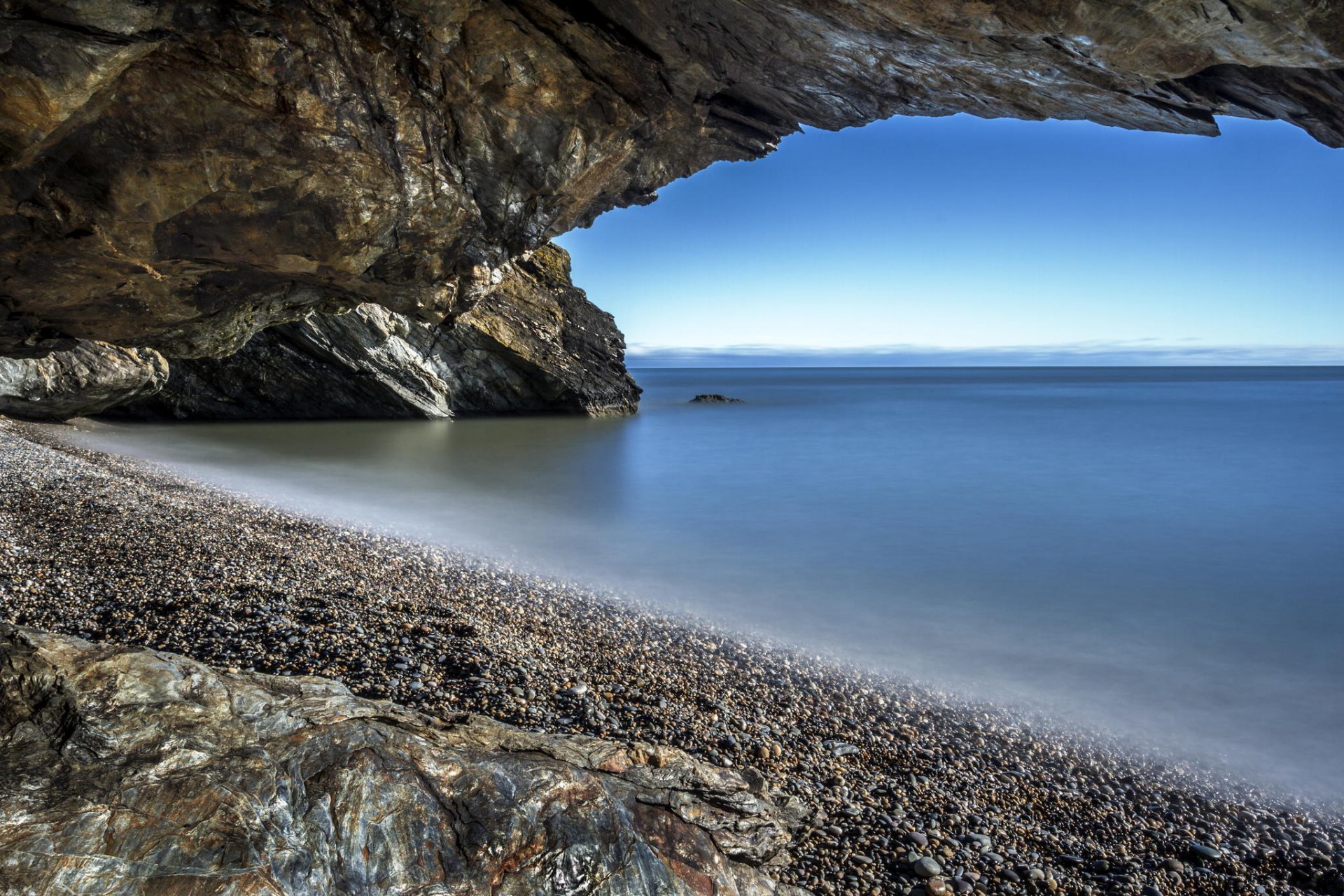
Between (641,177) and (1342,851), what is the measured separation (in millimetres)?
10832

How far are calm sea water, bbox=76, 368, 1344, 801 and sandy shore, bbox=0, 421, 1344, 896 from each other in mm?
972

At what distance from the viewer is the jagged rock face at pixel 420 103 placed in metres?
4.74

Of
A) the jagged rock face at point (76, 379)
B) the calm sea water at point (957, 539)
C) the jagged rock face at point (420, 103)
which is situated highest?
the jagged rock face at point (420, 103)

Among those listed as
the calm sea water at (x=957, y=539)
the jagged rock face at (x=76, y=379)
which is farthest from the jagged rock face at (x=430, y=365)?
the jagged rock face at (x=76, y=379)

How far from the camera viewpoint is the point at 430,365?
31.5m

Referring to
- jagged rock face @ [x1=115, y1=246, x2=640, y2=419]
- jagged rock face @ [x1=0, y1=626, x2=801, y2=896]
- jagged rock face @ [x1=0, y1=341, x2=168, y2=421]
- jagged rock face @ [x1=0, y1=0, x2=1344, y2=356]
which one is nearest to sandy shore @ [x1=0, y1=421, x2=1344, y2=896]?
jagged rock face @ [x1=0, y1=626, x2=801, y2=896]

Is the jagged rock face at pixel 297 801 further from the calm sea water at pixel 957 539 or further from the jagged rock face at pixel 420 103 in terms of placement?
the calm sea water at pixel 957 539

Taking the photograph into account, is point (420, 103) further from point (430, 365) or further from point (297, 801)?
point (430, 365)

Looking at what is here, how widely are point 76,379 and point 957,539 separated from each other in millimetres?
20099

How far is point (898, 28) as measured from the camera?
18.8 ft

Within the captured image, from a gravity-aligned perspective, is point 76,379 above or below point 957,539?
above

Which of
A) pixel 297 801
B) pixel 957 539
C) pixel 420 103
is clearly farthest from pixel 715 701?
pixel 957 539

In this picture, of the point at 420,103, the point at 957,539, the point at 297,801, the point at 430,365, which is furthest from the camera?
the point at 430,365

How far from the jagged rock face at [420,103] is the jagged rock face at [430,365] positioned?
57.9 ft
